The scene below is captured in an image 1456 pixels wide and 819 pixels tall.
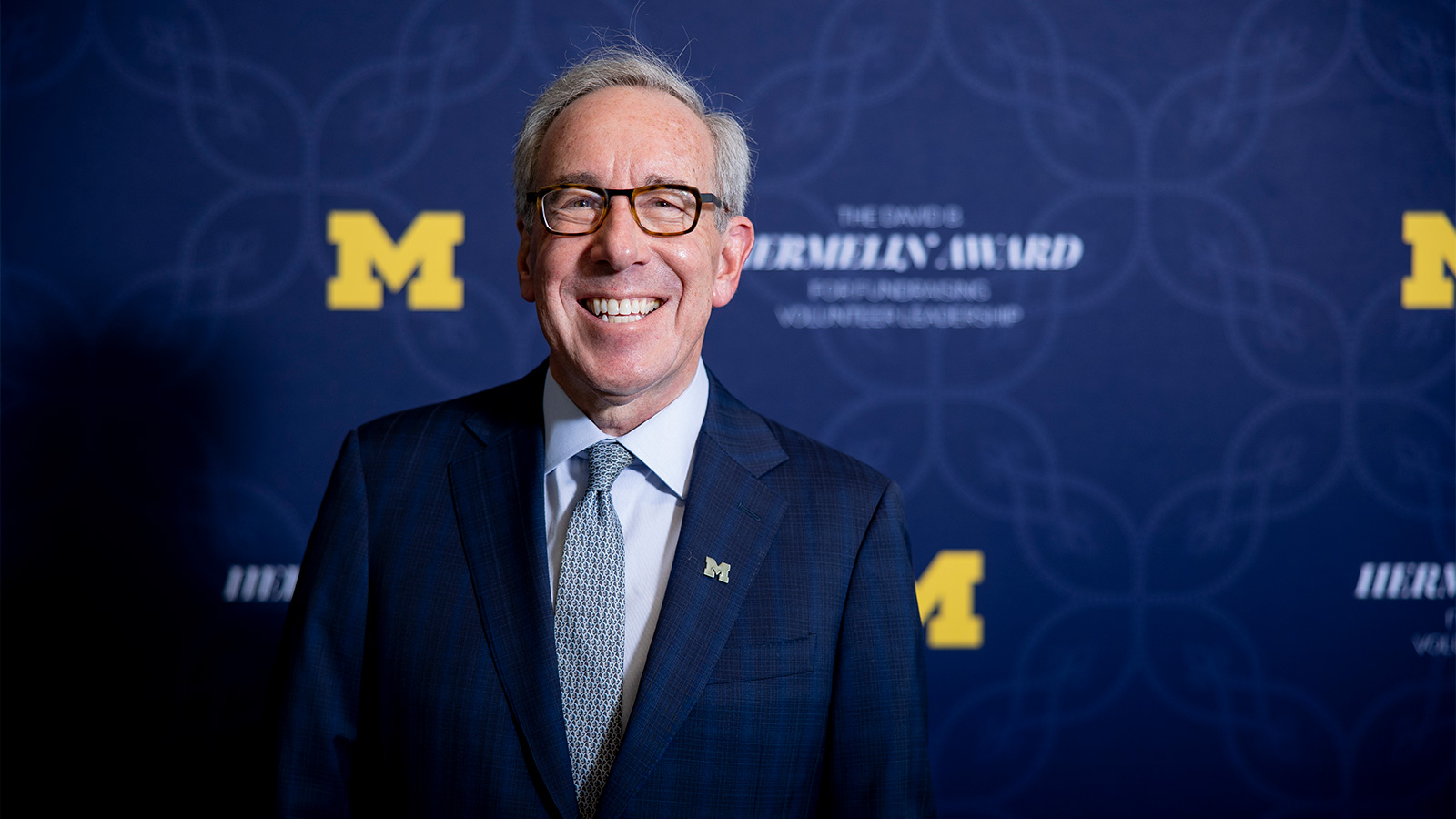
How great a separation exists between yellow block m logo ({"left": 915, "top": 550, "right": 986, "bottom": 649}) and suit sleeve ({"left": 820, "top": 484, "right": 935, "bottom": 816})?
973 millimetres

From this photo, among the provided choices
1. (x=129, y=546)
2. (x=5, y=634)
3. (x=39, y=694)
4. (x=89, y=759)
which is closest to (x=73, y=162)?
(x=129, y=546)

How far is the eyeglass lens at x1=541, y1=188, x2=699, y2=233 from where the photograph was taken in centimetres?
106

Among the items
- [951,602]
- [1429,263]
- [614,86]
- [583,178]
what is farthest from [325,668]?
[1429,263]

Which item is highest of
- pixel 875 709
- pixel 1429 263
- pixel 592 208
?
pixel 1429 263

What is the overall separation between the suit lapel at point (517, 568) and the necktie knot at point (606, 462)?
7 centimetres

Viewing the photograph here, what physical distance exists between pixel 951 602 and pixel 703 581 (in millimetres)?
1219

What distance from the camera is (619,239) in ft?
3.39

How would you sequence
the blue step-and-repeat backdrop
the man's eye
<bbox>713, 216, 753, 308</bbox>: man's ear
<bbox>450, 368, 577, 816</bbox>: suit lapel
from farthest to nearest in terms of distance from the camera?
the blue step-and-repeat backdrop, <bbox>713, 216, 753, 308</bbox>: man's ear, the man's eye, <bbox>450, 368, 577, 816</bbox>: suit lapel

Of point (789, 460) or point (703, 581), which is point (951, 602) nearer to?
point (789, 460)

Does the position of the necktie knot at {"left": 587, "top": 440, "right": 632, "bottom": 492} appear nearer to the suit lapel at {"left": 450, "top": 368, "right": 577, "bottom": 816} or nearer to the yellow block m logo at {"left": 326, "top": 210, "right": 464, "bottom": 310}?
the suit lapel at {"left": 450, "top": 368, "right": 577, "bottom": 816}

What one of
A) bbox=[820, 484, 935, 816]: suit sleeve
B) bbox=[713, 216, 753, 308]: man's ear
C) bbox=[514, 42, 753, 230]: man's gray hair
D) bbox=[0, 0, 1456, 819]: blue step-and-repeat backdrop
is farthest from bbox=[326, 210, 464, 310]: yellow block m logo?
bbox=[820, 484, 935, 816]: suit sleeve

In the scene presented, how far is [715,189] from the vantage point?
1153 millimetres

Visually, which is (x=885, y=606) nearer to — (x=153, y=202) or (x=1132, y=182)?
(x=1132, y=182)

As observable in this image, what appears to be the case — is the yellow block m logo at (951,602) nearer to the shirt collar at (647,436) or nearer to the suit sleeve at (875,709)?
the suit sleeve at (875,709)
